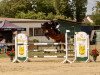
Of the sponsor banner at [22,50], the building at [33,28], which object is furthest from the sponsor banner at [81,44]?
the building at [33,28]

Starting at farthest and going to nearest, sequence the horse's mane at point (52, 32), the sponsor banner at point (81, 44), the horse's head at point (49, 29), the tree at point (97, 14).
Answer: the tree at point (97, 14) → the horse's head at point (49, 29) → the horse's mane at point (52, 32) → the sponsor banner at point (81, 44)

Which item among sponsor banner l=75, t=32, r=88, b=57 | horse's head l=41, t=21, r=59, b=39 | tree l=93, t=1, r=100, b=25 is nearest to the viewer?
sponsor banner l=75, t=32, r=88, b=57

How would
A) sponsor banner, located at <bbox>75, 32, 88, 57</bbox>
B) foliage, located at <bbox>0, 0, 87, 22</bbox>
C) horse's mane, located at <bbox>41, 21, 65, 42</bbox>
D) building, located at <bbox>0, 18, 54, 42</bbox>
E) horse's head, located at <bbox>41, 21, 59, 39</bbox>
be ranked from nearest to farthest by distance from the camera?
sponsor banner, located at <bbox>75, 32, 88, 57</bbox>, horse's mane, located at <bbox>41, 21, 65, 42</bbox>, horse's head, located at <bbox>41, 21, 59, 39</bbox>, building, located at <bbox>0, 18, 54, 42</bbox>, foliage, located at <bbox>0, 0, 87, 22</bbox>

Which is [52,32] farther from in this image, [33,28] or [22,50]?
[33,28]

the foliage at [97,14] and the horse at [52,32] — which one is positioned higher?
the foliage at [97,14]

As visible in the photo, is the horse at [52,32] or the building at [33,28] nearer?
the horse at [52,32]

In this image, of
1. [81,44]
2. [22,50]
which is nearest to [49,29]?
[22,50]

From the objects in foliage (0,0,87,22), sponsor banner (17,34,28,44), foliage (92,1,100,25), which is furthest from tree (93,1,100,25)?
sponsor banner (17,34,28,44)

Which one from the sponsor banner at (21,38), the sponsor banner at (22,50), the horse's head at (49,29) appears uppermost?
the horse's head at (49,29)

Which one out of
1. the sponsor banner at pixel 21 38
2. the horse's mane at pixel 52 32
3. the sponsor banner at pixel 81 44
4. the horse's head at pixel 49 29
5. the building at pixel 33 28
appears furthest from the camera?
the building at pixel 33 28

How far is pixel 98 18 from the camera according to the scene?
227ft

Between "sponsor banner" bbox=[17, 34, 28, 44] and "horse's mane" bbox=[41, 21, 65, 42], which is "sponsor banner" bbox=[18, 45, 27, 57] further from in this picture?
"horse's mane" bbox=[41, 21, 65, 42]

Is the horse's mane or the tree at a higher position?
the tree

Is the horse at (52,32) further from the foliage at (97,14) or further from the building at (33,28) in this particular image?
the foliage at (97,14)
